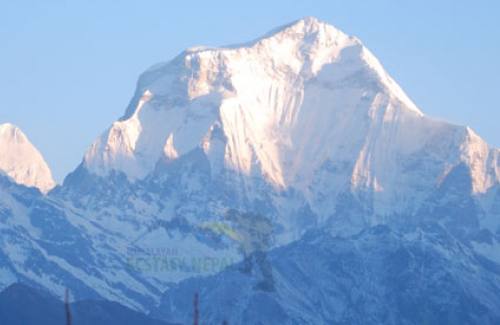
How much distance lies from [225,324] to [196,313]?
2281mm

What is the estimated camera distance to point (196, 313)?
135 ft

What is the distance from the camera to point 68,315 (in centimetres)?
4094

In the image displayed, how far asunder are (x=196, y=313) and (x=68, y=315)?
2.80 meters

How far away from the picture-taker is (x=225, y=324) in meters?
43.3

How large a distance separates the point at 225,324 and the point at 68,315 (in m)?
4.15
